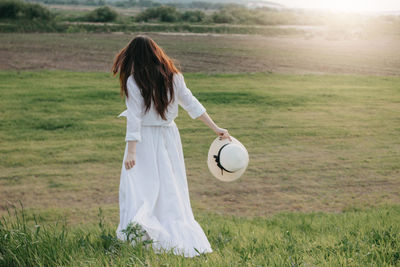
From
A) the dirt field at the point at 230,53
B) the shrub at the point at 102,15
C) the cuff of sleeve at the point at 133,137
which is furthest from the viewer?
the shrub at the point at 102,15

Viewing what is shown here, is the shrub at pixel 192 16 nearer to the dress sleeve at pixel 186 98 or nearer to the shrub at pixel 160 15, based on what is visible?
the shrub at pixel 160 15

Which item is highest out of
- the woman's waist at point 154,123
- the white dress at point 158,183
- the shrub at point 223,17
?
the shrub at point 223,17

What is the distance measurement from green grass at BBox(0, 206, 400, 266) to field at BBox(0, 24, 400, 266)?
0.05 ft

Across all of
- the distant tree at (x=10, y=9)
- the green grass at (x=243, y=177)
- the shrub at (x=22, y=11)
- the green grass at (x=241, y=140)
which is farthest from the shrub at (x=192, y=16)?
the green grass at (x=243, y=177)

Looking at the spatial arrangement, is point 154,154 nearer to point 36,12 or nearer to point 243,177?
point 243,177

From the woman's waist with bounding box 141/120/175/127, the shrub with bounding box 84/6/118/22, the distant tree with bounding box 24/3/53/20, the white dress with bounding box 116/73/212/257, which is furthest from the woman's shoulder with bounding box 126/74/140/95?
the shrub with bounding box 84/6/118/22

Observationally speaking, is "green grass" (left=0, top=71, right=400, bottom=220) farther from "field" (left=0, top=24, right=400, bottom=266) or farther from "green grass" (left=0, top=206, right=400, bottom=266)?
"green grass" (left=0, top=206, right=400, bottom=266)

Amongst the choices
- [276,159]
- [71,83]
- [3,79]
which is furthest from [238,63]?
[276,159]

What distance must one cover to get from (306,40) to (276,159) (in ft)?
66.8

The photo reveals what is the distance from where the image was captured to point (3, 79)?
1419 cm

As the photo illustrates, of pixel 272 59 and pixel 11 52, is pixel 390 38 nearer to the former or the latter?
pixel 272 59

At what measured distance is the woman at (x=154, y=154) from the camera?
314 centimetres

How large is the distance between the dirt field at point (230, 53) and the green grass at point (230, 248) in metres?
13.5

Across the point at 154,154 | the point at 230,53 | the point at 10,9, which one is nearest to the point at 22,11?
the point at 10,9
